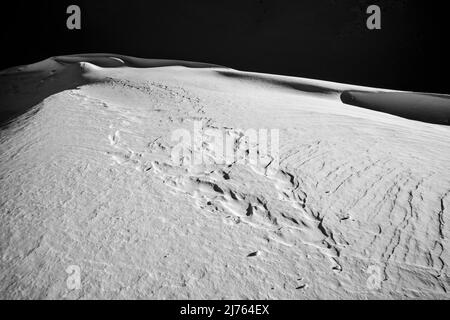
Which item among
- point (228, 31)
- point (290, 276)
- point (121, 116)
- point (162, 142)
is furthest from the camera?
point (228, 31)

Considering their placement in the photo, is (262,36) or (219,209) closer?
(219,209)

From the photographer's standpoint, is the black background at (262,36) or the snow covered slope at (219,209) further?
the black background at (262,36)

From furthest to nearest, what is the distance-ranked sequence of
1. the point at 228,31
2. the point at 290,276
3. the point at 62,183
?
the point at 228,31, the point at 62,183, the point at 290,276

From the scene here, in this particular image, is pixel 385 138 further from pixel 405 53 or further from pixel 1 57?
pixel 1 57

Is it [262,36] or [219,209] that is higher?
[262,36]

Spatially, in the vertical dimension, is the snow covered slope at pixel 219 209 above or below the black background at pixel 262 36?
below

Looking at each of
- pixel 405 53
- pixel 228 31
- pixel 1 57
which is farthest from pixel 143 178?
pixel 1 57
